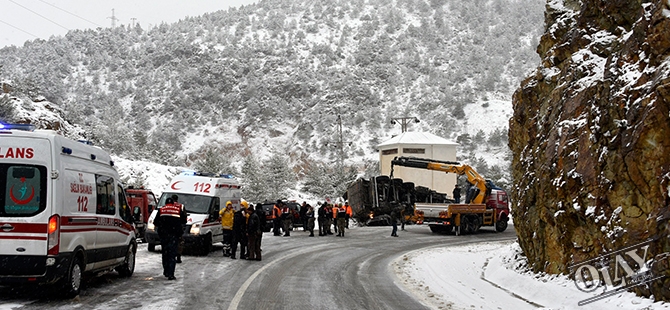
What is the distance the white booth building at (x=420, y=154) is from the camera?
5738cm

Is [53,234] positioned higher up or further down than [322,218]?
higher up

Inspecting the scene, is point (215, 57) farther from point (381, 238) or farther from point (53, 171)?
point (53, 171)

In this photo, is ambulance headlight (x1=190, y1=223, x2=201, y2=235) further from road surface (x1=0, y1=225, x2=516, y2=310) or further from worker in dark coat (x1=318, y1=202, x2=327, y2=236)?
worker in dark coat (x1=318, y1=202, x2=327, y2=236)

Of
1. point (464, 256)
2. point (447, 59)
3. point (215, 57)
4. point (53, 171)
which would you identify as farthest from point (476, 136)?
point (53, 171)

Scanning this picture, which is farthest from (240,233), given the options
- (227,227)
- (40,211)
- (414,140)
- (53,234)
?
(414,140)

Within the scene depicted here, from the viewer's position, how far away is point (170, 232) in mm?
12422

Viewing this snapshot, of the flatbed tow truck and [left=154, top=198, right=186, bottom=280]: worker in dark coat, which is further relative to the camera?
the flatbed tow truck

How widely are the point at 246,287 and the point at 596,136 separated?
682 centimetres

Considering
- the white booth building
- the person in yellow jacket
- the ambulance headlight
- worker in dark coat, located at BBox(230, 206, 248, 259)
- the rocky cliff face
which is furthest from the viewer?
the white booth building

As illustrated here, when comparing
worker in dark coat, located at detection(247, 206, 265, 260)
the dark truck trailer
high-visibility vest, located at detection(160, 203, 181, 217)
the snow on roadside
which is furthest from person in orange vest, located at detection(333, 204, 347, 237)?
high-visibility vest, located at detection(160, 203, 181, 217)

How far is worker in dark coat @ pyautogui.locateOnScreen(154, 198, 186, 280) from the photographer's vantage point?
39.6 feet

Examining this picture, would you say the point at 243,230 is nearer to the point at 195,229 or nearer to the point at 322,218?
the point at 195,229

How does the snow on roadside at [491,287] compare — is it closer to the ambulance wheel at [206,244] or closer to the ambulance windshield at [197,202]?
the ambulance wheel at [206,244]

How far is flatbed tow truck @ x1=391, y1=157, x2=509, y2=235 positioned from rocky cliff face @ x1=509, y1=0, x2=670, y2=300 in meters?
14.9
